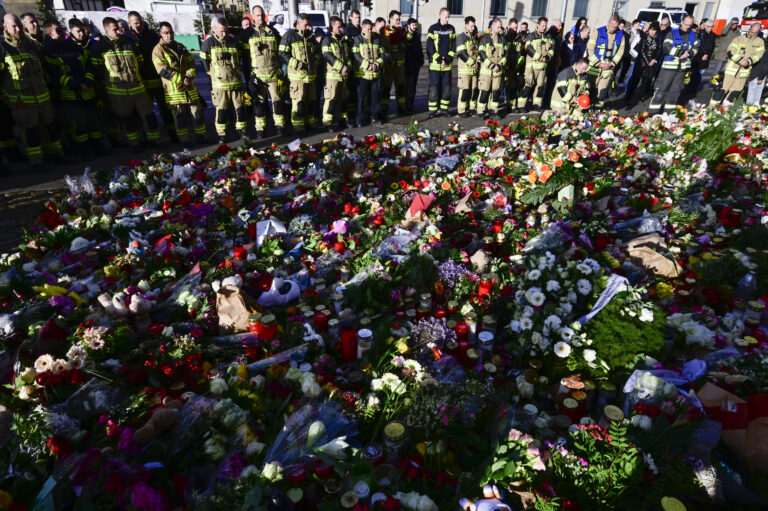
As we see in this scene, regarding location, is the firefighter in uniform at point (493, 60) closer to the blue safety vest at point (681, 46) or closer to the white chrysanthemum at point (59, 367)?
the blue safety vest at point (681, 46)

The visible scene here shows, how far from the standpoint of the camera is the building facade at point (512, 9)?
2575 centimetres

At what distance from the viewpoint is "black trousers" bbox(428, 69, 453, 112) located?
32.1 feet

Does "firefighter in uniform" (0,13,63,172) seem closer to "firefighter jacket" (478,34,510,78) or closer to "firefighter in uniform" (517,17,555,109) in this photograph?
"firefighter jacket" (478,34,510,78)

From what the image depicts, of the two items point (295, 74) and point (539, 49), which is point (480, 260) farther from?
point (539, 49)

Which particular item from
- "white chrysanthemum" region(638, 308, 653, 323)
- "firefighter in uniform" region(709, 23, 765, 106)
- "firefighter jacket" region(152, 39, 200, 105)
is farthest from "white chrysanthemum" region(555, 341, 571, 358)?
"firefighter in uniform" region(709, 23, 765, 106)

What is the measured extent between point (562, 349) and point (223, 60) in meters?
6.92

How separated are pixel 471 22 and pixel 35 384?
9.45 meters

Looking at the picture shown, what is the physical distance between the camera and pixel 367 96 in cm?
930

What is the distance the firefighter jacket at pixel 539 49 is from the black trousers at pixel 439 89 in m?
1.86

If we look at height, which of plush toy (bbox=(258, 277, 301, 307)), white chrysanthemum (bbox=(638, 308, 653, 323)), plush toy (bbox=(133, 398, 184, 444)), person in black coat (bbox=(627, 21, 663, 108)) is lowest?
plush toy (bbox=(258, 277, 301, 307))

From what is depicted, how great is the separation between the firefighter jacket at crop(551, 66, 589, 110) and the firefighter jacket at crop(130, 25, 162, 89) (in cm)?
756

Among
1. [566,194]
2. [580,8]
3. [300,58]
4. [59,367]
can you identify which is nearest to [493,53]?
[300,58]

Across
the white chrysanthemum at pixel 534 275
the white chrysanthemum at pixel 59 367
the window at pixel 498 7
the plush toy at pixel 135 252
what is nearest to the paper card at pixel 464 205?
the white chrysanthemum at pixel 534 275

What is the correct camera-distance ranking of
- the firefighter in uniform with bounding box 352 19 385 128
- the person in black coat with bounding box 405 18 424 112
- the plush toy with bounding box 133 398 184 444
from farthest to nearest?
1. the person in black coat with bounding box 405 18 424 112
2. the firefighter in uniform with bounding box 352 19 385 128
3. the plush toy with bounding box 133 398 184 444
